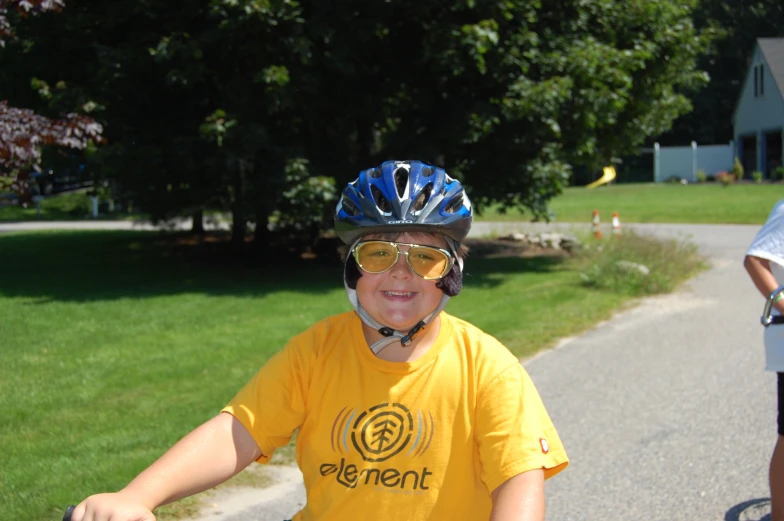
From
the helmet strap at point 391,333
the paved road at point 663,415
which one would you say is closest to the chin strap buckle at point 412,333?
the helmet strap at point 391,333

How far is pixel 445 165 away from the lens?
46.8ft

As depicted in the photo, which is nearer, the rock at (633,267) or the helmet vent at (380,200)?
the helmet vent at (380,200)

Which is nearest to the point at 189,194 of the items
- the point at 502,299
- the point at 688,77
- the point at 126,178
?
the point at 126,178

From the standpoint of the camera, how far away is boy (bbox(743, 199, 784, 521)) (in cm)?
376

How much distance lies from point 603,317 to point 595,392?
10.3 ft

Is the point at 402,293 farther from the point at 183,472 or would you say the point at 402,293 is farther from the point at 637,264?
the point at 637,264

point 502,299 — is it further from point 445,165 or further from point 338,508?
point 338,508

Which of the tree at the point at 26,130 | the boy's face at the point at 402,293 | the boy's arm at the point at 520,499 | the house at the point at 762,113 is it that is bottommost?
the boy's arm at the point at 520,499

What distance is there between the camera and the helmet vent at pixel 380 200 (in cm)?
231

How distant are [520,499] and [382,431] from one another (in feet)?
1.33

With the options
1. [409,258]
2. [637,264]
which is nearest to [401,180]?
[409,258]

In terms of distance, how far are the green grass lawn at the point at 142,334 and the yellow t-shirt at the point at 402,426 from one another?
161cm

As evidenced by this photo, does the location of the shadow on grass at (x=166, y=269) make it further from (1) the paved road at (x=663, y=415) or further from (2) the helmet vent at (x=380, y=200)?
(2) the helmet vent at (x=380, y=200)

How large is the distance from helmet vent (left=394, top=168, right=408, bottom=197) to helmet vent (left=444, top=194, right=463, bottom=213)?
0.13m
